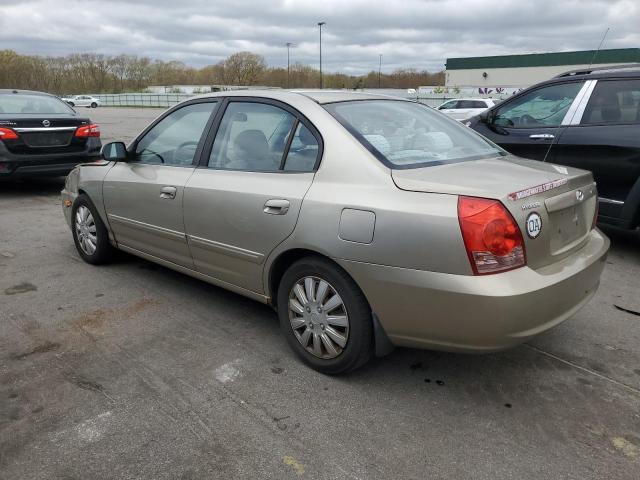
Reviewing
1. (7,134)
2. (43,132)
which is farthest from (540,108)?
(7,134)

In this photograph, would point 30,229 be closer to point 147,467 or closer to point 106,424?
point 106,424

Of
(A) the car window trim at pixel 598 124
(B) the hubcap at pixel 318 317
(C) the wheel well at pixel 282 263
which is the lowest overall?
(B) the hubcap at pixel 318 317

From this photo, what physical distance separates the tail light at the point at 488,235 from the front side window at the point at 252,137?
1259 mm

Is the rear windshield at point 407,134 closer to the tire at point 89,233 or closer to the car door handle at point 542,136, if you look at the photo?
the car door handle at point 542,136

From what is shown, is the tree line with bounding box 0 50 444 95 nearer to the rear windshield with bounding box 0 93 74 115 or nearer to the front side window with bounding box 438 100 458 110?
the front side window with bounding box 438 100 458 110

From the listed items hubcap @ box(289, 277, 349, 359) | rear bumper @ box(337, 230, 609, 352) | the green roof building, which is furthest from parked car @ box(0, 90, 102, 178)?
the green roof building

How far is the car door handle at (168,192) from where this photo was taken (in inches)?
146

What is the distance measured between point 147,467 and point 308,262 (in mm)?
1253

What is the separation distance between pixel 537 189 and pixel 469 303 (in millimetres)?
693

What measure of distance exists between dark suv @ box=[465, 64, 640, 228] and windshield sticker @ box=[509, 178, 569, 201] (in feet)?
8.41

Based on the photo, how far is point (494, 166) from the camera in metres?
2.97

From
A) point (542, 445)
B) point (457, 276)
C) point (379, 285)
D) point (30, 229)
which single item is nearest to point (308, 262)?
point (379, 285)

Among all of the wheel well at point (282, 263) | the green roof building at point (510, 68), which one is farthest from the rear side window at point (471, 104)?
the green roof building at point (510, 68)

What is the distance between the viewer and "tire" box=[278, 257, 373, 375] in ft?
8.97
